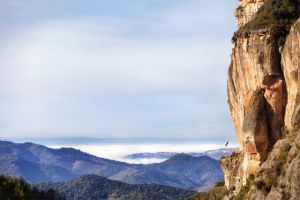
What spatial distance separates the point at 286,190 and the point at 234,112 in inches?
1514

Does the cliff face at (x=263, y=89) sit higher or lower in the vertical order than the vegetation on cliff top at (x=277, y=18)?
lower

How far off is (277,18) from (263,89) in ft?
39.4

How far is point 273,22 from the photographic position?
277ft

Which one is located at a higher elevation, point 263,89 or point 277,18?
point 277,18

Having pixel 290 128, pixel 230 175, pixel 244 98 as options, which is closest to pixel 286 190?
pixel 290 128

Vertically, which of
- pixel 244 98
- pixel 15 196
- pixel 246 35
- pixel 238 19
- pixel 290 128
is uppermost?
pixel 238 19

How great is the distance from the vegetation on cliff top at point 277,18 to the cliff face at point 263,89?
961 millimetres

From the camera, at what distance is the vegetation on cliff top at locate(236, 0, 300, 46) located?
270ft

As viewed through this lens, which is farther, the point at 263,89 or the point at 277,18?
the point at 277,18

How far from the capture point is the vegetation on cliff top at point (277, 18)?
82.4 meters

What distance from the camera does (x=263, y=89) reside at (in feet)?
272

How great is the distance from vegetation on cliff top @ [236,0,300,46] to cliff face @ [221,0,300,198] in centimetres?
96

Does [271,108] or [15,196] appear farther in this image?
[15,196]

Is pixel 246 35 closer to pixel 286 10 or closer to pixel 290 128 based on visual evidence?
pixel 286 10
